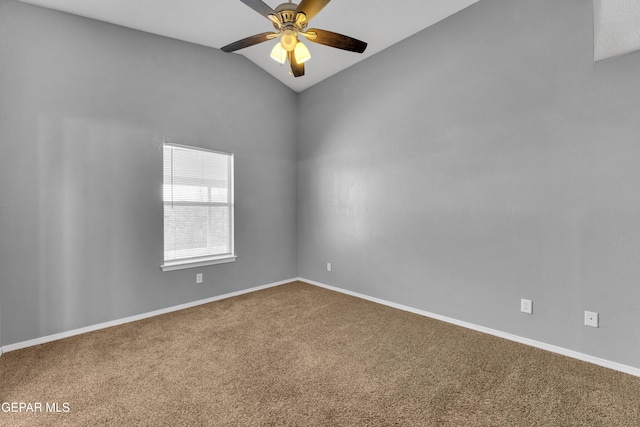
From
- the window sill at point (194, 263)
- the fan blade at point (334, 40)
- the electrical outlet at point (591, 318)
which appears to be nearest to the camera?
the fan blade at point (334, 40)

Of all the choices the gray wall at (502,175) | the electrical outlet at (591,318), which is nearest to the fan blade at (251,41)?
the gray wall at (502,175)

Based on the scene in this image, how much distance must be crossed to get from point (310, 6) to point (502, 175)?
221 centimetres

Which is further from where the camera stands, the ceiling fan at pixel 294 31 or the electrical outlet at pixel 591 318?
the electrical outlet at pixel 591 318

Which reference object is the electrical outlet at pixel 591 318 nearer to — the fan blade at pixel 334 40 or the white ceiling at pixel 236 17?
the fan blade at pixel 334 40

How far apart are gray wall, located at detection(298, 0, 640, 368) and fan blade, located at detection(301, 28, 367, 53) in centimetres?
136

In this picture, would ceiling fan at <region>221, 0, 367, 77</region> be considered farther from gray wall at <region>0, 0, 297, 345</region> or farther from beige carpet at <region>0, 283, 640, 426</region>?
beige carpet at <region>0, 283, 640, 426</region>

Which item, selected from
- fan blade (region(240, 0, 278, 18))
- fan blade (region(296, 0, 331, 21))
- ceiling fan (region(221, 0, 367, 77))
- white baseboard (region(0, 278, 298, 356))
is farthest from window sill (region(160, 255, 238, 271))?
fan blade (region(296, 0, 331, 21))

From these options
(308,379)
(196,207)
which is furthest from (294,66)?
(308,379)

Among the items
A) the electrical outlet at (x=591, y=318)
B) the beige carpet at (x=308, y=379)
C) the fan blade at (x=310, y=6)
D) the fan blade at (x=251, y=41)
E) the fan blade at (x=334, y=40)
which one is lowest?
the beige carpet at (x=308, y=379)

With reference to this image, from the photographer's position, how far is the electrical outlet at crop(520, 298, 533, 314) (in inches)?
99.7

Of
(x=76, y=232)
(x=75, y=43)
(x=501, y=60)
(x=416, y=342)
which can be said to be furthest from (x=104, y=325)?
(x=501, y=60)

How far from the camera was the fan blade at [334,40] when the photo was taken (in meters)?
2.12

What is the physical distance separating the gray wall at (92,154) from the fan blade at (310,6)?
219cm

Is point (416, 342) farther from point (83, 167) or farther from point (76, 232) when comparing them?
point (83, 167)
